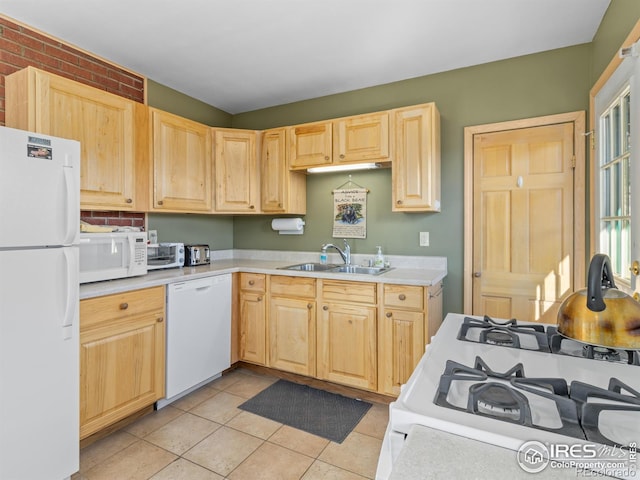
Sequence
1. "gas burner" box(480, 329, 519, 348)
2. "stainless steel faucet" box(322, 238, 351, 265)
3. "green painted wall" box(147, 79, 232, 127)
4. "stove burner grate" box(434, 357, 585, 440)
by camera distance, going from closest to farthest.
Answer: "stove burner grate" box(434, 357, 585, 440) → "gas burner" box(480, 329, 519, 348) → "green painted wall" box(147, 79, 232, 127) → "stainless steel faucet" box(322, 238, 351, 265)

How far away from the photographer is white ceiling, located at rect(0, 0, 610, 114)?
2074 mm

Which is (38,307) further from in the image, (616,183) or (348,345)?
(616,183)

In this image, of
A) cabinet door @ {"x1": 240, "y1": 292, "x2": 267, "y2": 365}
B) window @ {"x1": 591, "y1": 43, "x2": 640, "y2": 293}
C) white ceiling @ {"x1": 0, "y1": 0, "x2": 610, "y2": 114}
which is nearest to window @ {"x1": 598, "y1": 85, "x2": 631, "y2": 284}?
window @ {"x1": 591, "y1": 43, "x2": 640, "y2": 293}

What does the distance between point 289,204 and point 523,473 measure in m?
2.84

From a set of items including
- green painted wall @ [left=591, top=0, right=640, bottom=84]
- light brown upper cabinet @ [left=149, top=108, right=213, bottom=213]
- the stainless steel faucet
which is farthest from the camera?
the stainless steel faucet

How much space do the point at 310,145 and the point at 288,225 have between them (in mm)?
821

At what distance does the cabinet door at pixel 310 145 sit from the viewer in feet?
9.82

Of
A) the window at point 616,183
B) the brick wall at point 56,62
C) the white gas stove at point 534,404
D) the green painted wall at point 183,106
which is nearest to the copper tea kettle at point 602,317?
the white gas stove at point 534,404

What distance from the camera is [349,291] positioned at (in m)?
2.60

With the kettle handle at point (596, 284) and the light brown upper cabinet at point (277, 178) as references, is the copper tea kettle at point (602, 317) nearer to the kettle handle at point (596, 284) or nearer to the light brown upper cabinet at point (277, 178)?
the kettle handle at point (596, 284)

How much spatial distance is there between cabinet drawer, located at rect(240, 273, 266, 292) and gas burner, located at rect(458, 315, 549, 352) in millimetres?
1841

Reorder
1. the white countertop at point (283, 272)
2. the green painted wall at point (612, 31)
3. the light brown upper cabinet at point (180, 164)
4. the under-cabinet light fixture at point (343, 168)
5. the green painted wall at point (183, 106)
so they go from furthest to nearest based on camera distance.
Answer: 1. the green painted wall at point (183, 106)
2. the under-cabinet light fixture at point (343, 168)
3. the light brown upper cabinet at point (180, 164)
4. the white countertop at point (283, 272)
5. the green painted wall at point (612, 31)

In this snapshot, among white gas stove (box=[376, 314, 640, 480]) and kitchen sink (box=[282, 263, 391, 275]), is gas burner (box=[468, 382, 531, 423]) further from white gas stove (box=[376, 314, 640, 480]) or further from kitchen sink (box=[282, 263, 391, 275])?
kitchen sink (box=[282, 263, 391, 275])

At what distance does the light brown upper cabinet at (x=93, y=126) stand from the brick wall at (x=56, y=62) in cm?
19
